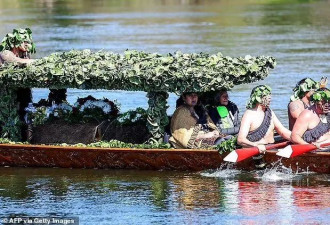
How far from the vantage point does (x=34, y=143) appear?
21.7 metres

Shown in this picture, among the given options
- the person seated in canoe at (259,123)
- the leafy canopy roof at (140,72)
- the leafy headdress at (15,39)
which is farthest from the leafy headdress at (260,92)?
the leafy headdress at (15,39)

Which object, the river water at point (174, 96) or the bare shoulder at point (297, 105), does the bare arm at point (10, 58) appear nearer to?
the river water at point (174, 96)

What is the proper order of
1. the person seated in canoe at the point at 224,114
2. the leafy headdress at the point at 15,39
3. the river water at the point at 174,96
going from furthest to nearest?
the leafy headdress at the point at 15,39 < the person seated in canoe at the point at 224,114 < the river water at the point at 174,96

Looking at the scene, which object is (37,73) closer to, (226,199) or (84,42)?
(226,199)

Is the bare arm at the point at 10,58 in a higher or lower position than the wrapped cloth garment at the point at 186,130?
higher

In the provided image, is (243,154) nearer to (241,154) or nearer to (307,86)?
(241,154)

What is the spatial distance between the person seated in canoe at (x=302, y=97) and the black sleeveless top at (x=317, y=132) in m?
0.76

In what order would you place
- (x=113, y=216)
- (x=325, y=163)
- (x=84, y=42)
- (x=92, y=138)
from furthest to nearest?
(x=84, y=42), (x=92, y=138), (x=325, y=163), (x=113, y=216)

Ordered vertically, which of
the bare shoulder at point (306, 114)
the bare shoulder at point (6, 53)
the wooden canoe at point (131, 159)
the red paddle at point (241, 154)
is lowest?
the wooden canoe at point (131, 159)

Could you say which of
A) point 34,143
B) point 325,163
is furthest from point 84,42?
point 325,163

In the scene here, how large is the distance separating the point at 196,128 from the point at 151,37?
24.4 metres

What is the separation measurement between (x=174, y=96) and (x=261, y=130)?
1079 centimetres

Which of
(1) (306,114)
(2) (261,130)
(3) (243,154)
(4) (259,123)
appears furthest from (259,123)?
(1) (306,114)

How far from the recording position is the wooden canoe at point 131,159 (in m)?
19.8
